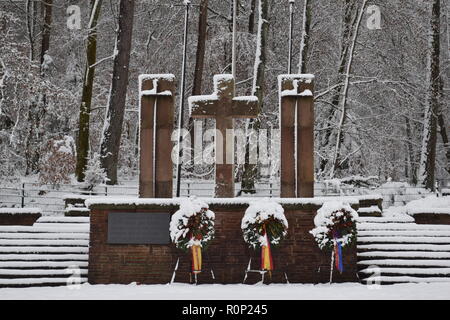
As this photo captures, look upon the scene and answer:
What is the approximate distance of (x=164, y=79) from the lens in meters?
13.2

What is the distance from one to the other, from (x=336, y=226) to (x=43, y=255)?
6704mm

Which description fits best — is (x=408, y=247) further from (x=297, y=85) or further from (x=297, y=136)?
(x=297, y=85)

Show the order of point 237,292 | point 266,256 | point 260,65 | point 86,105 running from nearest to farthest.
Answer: point 237,292, point 266,256, point 260,65, point 86,105

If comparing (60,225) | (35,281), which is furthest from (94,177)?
(35,281)

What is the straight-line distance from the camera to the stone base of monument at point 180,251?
39.3 ft

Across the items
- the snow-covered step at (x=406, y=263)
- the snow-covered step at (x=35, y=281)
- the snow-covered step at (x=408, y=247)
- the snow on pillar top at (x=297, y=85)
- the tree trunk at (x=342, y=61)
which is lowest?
the snow-covered step at (x=35, y=281)

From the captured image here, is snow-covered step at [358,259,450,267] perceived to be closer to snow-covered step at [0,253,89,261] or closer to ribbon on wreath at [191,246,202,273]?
ribbon on wreath at [191,246,202,273]

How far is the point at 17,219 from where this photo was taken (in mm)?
14078

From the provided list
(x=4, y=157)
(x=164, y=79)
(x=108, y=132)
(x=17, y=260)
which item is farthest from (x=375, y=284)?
A: (x=4, y=157)

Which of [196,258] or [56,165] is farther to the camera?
[56,165]

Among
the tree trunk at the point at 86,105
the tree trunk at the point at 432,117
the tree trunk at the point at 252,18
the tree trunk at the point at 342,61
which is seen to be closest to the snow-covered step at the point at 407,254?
the tree trunk at the point at 342,61

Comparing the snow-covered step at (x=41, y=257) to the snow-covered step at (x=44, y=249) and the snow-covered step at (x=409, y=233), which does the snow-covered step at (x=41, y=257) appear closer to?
the snow-covered step at (x=44, y=249)

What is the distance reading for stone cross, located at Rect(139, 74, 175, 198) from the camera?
13016 mm

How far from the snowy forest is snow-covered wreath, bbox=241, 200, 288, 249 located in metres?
9.50
